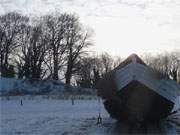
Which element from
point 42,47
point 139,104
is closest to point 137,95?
point 139,104

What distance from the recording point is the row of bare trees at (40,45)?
73875mm

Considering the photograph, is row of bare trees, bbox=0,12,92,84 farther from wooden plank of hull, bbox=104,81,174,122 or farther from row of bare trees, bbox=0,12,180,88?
wooden plank of hull, bbox=104,81,174,122

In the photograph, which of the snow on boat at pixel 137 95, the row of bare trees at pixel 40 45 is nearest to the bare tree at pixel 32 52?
the row of bare trees at pixel 40 45

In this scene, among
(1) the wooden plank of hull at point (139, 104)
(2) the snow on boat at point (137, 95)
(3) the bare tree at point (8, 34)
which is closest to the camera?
(1) the wooden plank of hull at point (139, 104)

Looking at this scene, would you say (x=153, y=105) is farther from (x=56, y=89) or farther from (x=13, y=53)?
(x=13, y=53)

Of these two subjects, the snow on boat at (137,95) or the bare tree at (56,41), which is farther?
the bare tree at (56,41)

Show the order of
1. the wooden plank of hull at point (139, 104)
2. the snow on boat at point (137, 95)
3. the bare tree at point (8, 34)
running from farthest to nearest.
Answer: the bare tree at point (8, 34), the snow on boat at point (137, 95), the wooden plank of hull at point (139, 104)

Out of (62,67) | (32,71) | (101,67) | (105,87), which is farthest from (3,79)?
(101,67)

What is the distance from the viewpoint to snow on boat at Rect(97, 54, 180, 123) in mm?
20067

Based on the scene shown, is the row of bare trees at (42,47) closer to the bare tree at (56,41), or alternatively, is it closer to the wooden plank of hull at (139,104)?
the bare tree at (56,41)

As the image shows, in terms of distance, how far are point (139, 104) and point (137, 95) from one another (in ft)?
2.17

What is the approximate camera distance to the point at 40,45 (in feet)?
243

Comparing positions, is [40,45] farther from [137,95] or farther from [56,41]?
[137,95]

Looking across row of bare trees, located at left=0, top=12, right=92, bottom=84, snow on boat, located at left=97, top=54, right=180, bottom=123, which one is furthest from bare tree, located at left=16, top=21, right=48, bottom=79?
snow on boat, located at left=97, top=54, right=180, bottom=123
